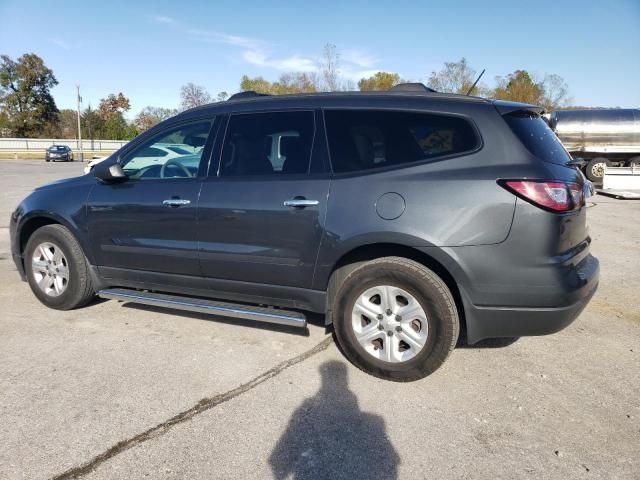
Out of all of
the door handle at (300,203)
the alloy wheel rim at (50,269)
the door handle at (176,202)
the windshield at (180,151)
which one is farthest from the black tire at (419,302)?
the alloy wheel rim at (50,269)

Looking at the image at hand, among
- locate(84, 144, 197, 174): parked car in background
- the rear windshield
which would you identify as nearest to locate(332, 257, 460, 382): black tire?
the rear windshield

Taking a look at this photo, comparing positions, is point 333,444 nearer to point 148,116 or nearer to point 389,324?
point 389,324

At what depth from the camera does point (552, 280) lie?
2857mm

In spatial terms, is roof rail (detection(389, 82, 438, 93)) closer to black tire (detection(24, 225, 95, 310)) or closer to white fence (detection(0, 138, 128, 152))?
black tire (detection(24, 225, 95, 310))

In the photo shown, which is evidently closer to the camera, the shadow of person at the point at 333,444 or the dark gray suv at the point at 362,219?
the shadow of person at the point at 333,444

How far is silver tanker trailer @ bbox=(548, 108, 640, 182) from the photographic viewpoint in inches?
757

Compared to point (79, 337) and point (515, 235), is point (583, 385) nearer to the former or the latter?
point (515, 235)

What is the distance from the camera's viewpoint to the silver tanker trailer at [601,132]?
1923 centimetres

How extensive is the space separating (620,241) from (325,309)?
6648mm

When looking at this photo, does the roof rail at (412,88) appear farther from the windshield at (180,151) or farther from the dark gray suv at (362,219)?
the windshield at (180,151)

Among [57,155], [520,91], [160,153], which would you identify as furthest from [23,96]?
[160,153]

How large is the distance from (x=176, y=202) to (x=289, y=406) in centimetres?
184

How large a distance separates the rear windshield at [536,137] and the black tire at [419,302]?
3.30ft

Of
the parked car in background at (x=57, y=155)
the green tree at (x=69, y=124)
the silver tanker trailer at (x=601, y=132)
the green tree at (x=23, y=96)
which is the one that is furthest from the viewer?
the green tree at (x=69, y=124)
